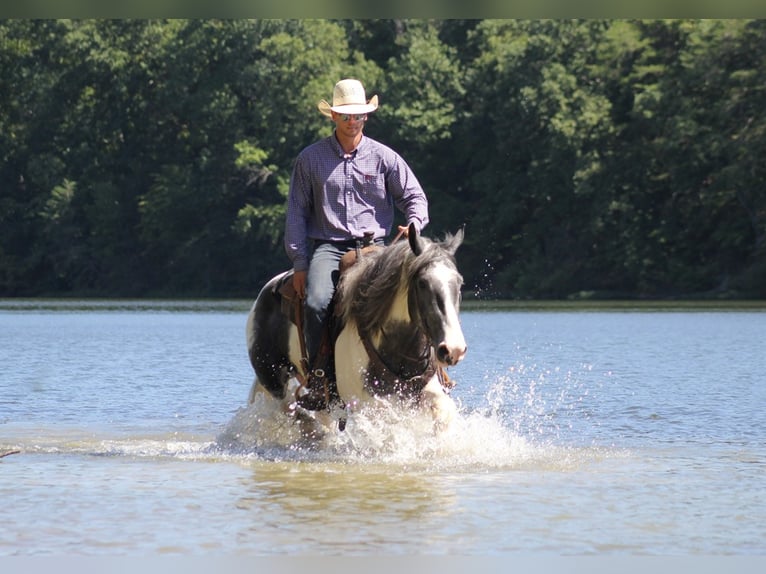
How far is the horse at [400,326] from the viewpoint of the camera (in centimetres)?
924

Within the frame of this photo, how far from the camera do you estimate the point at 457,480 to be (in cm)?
908

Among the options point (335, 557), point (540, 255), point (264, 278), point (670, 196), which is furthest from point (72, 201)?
point (335, 557)

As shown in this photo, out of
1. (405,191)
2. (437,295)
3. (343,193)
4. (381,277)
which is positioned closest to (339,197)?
(343,193)

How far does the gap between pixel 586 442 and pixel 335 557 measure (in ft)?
17.9

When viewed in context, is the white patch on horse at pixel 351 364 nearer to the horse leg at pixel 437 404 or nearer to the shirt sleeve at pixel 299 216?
the horse leg at pixel 437 404

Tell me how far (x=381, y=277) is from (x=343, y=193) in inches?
34.1

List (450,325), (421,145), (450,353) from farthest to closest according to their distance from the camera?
(421,145) < (450,325) < (450,353)

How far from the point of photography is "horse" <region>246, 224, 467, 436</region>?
924 cm

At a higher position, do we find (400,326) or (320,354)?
(400,326)

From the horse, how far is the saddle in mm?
34

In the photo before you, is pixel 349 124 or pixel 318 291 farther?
pixel 349 124

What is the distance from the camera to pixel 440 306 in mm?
9180

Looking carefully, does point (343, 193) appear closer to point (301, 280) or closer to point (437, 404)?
point (301, 280)

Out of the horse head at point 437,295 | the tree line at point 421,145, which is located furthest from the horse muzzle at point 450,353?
the tree line at point 421,145
